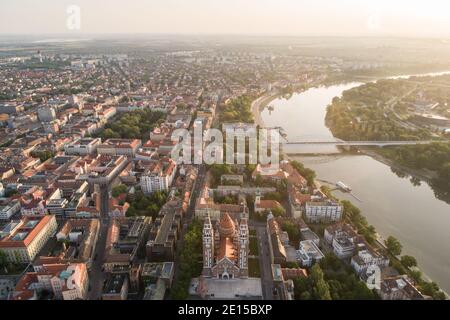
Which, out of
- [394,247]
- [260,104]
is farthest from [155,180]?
[260,104]

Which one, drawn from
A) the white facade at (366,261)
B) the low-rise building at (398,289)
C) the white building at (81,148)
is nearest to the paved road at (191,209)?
the white facade at (366,261)

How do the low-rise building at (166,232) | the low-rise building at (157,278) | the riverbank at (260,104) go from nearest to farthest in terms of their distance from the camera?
the low-rise building at (157,278), the low-rise building at (166,232), the riverbank at (260,104)

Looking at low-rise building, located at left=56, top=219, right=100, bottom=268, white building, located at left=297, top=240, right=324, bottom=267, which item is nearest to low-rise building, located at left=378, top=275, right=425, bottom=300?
white building, located at left=297, top=240, right=324, bottom=267

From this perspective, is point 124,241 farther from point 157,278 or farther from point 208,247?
point 208,247

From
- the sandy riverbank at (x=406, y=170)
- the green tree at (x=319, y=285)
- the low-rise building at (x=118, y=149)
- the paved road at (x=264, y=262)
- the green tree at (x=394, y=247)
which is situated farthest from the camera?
the low-rise building at (x=118, y=149)

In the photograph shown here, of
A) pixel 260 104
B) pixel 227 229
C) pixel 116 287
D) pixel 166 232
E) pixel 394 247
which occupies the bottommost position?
pixel 116 287

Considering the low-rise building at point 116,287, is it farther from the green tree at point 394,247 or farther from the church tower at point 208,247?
the green tree at point 394,247
